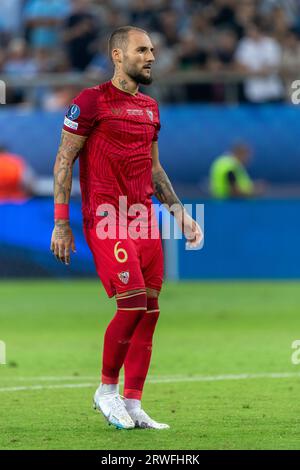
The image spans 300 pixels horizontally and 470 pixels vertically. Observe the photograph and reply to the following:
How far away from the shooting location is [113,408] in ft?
25.7

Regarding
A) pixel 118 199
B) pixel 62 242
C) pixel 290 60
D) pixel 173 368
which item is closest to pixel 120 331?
pixel 62 242

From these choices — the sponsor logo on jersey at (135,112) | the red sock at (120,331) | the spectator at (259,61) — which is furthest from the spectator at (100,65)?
the red sock at (120,331)

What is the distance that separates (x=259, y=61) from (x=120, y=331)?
1491cm

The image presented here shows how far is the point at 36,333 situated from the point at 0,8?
1139cm

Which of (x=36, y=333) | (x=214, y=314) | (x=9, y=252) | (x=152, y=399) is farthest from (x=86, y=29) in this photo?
(x=152, y=399)

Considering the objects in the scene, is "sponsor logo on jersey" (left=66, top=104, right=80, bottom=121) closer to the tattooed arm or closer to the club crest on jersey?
the tattooed arm

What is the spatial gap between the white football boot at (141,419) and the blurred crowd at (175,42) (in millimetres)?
14018

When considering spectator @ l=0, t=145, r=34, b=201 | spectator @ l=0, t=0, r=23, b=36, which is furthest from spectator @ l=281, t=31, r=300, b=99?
spectator @ l=0, t=0, r=23, b=36

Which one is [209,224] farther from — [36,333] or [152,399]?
[152,399]

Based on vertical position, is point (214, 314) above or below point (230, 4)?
below

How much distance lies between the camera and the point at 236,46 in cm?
2245

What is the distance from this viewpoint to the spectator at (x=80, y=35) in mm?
22141

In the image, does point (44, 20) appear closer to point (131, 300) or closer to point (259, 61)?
point (259, 61)

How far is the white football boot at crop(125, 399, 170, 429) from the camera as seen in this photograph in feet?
25.6
